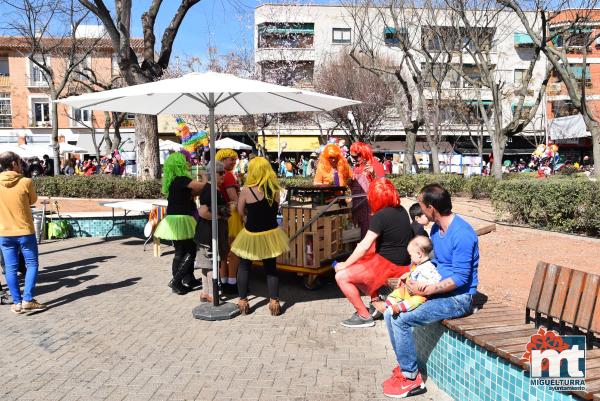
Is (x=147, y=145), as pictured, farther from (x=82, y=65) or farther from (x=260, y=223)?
(x=82, y=65)

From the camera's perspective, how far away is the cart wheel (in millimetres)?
6543

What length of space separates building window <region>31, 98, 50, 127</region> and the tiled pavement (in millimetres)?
42738

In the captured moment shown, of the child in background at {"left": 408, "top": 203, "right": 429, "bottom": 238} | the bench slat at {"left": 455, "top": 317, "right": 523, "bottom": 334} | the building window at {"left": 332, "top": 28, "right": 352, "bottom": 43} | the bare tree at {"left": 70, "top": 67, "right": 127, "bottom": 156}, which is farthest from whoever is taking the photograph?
the building window at {"left": 332, "top": 28, "right": 352, "bottom": 43}

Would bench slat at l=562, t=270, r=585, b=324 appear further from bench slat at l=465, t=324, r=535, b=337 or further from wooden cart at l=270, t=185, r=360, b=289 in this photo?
wooden cart at l=270, t=185, r=360, b=289

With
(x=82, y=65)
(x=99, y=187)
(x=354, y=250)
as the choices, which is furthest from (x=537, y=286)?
(x=82, y=65)

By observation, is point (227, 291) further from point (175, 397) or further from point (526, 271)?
point (526, 271)

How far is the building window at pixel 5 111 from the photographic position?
44625mm

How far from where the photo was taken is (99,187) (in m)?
17.7

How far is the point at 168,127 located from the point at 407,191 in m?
30.6

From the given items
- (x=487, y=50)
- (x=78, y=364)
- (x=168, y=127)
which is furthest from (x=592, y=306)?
(x=168, y=127)

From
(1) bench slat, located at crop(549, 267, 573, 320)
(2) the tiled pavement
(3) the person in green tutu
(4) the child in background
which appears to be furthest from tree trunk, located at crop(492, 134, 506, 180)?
(1) bench slat, located at crop(549, 267, 573, 320)

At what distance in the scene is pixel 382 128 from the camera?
39.1m

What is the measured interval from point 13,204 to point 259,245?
2.60 meters

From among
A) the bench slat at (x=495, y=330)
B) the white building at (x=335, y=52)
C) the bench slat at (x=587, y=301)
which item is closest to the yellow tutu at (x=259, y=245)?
the bench slat at (x=495, y=330)
